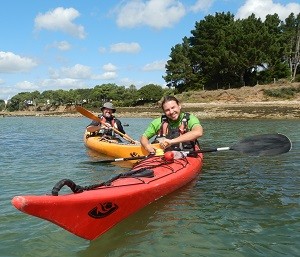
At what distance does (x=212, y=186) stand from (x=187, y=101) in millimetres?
35853

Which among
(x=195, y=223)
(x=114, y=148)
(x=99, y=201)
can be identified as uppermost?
(x=99, y=201)

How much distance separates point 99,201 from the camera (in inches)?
146

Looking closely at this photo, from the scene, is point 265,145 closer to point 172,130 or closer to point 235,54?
point 172,130

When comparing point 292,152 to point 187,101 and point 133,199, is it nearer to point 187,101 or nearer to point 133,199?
point 133,199

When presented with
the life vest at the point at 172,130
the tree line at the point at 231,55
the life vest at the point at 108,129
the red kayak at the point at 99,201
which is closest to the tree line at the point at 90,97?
the tree line at the point at 231,55

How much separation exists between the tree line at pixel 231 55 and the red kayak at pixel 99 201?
37.0 meters

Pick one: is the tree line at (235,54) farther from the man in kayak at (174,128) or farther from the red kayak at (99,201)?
the red kayak at (99,201)

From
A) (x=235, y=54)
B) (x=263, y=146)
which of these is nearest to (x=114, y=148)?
(x=263, y=146)

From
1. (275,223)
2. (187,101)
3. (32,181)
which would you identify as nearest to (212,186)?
(275,223)

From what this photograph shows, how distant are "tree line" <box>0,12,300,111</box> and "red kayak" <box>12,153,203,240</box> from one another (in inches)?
1456

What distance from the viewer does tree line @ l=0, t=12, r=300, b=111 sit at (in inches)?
1590

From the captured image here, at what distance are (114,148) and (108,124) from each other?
1.40 meters

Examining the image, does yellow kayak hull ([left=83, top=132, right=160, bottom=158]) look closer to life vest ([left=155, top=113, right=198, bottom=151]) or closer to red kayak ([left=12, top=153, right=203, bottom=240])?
life vest ([left=155, top=113, right=198, bottom=151])

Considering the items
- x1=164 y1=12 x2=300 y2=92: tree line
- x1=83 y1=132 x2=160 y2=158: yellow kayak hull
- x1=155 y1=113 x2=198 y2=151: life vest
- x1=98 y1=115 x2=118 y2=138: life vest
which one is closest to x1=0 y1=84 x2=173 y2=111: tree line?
x1=164 y1=12 x2=300 y2=92: tree line
